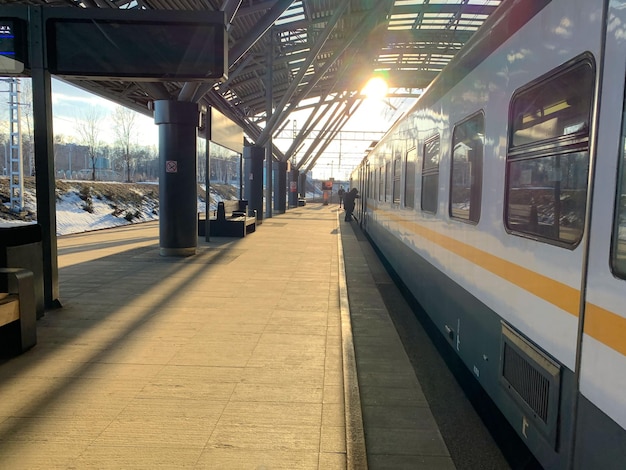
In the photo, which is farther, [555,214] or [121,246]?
[121,246]

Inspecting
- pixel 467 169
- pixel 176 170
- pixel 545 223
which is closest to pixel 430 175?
pixel 467 169

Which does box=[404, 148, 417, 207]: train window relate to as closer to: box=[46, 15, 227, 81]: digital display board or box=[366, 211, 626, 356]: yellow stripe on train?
box=[366, 211, 626, 356]: yellow stripe on train

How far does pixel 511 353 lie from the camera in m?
2.97

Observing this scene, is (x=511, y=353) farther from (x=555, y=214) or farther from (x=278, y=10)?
(x=278, y=10)

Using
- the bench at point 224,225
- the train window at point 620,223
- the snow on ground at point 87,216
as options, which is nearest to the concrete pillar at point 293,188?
the snow on ground at point 87,216

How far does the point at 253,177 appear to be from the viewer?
21.2 m

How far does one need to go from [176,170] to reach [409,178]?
554cm

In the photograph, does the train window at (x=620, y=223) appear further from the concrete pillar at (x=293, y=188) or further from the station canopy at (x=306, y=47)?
the concrete pillar at (x=293, y=188)

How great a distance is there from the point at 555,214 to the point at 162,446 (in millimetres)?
2719

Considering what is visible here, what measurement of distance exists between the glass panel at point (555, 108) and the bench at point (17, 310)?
4.47 meters

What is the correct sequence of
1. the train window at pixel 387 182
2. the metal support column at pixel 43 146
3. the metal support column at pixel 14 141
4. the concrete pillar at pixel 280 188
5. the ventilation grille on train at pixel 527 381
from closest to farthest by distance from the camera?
the ventilation grille on train at pixel 527 381 < the metal support column at pixel 43 146 < the train window at pixel 387 182 < the metal support column at pixel 14 141 < the concrete pillar at pixel 280 188

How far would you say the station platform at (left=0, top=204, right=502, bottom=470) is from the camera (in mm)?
2994

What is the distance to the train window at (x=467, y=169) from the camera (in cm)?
382

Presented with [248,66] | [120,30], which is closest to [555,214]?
[120,30]
